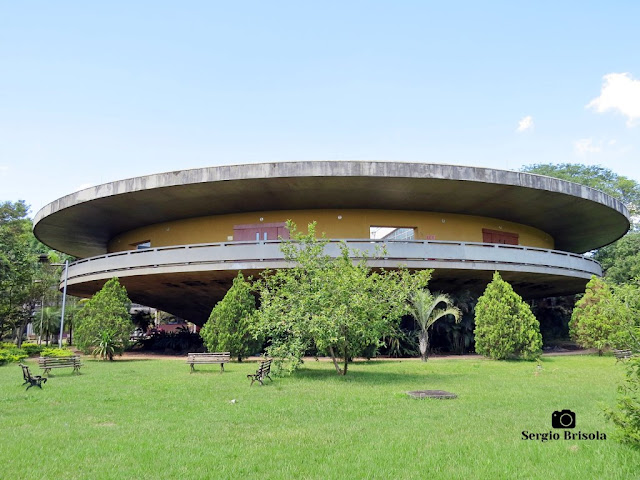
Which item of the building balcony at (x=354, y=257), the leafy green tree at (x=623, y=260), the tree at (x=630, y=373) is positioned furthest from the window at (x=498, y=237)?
the tree at (x=630, y=373)

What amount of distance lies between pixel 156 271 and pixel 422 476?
20276 millimetres

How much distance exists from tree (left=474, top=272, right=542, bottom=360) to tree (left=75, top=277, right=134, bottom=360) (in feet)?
51.1

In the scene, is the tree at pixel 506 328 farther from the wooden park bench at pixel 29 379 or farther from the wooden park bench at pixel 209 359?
the wooden park bench at pixel 29 379

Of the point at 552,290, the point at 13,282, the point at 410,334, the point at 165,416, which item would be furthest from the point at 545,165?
the point at 165,416

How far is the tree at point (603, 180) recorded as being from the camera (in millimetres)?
53125

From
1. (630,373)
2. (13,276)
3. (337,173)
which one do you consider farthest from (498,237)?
(13,276)

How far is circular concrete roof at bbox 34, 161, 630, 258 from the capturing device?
22.0 metres

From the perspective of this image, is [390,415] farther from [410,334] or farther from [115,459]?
[410,334]

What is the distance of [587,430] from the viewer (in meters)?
7.62

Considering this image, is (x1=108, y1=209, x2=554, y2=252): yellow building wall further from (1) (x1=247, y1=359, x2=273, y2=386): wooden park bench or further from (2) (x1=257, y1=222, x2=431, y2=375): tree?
(1) (x1=247, y1=359, x2=273, y2=386): wooden park bench

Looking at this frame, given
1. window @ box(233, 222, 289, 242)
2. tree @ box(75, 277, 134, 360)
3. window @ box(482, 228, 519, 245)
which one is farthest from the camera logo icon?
window @ box(482, 228, 519, 245)

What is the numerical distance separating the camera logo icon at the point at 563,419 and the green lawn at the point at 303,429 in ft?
0.42

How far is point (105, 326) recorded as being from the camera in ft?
73.7

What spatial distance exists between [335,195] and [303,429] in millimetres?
17305
